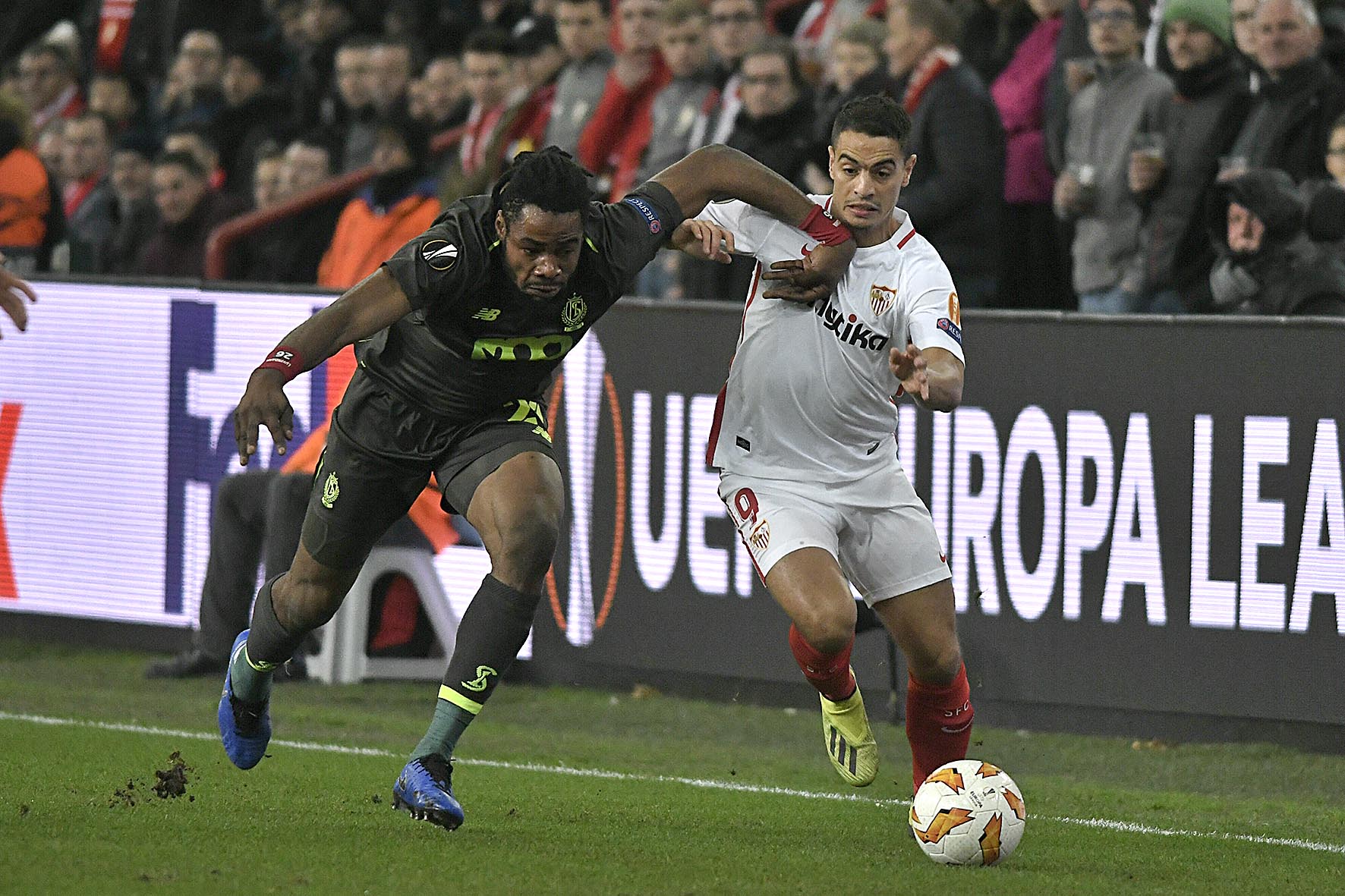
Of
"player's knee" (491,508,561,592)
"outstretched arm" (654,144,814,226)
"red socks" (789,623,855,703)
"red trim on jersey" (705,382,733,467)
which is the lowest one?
"red socks" (789,623,855,703)

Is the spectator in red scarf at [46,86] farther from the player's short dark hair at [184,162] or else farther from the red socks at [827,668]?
the red socks at [827,668]

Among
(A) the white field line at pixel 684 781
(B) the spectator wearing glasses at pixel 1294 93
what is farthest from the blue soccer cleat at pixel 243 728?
(B) the spectator wearing glasses at pixel 1294 93

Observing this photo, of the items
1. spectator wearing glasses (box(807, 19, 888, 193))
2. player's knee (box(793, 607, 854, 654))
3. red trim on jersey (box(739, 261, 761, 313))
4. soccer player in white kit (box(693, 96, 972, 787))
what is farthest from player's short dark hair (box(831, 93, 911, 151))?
spectator wearing glasses (box(807, 19, 888, 193))

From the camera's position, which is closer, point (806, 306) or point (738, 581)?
point (806, 306)

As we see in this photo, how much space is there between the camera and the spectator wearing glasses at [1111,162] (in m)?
10.1

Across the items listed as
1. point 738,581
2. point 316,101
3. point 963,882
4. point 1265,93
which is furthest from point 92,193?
point 963,882

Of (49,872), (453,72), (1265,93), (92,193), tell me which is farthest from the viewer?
(92,193)

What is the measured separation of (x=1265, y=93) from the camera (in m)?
9.67

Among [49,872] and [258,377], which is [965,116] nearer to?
[258,377]

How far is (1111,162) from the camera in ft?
33.4

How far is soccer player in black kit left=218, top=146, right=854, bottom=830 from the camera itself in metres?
6.10

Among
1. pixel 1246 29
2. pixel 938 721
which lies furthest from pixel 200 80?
pixel 938 721

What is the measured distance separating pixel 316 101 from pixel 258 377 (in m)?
10.6

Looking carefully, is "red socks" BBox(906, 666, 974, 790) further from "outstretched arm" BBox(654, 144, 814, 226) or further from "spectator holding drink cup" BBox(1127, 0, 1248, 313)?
"spectator holding drink cup" BBox(1127, 0, 1248, 313)
